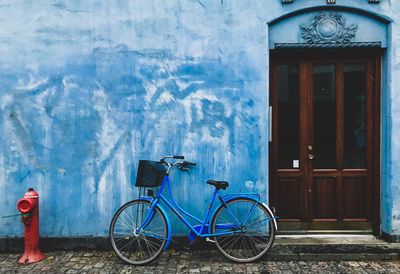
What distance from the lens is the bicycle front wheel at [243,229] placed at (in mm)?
5410

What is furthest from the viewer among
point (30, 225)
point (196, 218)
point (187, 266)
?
point (196, 218)

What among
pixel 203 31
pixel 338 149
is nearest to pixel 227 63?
pixel 203 31

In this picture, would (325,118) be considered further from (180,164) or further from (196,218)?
(196,218)

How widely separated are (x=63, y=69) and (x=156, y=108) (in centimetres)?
148

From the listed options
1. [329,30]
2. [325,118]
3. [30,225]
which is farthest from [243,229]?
[329,30]

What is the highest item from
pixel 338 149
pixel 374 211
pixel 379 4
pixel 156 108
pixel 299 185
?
pixel 379 4

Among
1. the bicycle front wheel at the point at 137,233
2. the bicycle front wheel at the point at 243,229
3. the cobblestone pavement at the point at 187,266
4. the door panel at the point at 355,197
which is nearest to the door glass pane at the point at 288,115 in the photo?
the door panel at the point at 355,197

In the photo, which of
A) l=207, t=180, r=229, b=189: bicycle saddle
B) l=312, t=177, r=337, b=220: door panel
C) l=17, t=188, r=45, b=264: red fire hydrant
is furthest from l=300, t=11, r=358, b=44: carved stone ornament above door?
l=17, t=188, r=45, b=264: red fire hydrant

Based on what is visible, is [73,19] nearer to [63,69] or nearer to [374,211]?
[63,69]

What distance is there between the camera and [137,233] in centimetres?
543

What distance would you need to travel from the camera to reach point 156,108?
5828 mm

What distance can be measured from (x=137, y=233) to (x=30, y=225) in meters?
1.52

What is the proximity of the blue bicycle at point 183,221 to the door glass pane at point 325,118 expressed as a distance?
1.28 m

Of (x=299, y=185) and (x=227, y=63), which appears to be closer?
(x=227, y=63)
